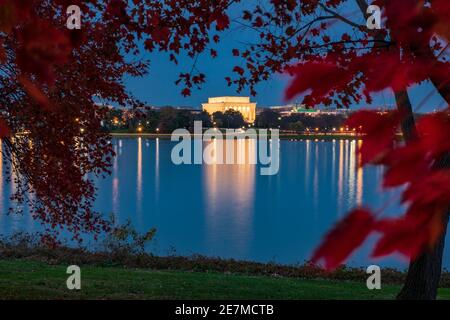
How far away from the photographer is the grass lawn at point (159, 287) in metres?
6.99

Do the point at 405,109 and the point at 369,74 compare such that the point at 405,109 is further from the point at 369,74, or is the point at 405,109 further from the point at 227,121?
the point at 227,121

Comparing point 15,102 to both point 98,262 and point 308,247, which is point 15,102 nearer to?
point 98,262

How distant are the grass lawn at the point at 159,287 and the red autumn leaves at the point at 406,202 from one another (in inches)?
228

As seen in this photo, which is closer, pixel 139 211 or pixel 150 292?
pixel 150 292

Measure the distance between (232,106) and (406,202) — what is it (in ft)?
442

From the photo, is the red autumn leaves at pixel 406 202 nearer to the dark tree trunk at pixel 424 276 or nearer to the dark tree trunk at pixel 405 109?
the dark tree trunk at pixel 405 109

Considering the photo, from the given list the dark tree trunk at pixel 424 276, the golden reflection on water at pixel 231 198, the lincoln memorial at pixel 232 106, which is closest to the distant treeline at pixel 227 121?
A: the lincoln memorial at pixel 232 106

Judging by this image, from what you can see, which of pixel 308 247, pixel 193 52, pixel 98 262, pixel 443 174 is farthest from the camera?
pixel 308 247

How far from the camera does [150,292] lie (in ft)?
24.1

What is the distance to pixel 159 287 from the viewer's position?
784cm

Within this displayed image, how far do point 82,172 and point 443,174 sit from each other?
7095 millimetres

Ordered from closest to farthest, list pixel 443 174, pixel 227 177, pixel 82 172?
1. pixel 443 174
2. pixel 82 172
3. pixel 227 177

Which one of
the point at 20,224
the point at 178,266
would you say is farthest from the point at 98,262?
the point at 20,224

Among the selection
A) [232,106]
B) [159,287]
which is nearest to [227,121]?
[232,106]
